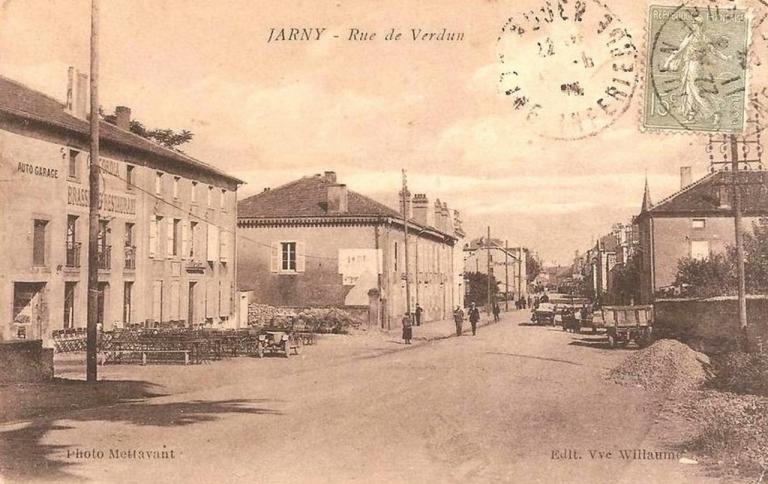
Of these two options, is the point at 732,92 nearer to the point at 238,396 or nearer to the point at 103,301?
the point at 238,396

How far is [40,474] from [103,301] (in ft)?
59.5

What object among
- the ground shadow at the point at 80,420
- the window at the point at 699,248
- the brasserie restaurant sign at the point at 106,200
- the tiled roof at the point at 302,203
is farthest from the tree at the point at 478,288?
the ground shadow at the point at 80,420

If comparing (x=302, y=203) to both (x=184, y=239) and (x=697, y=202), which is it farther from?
(x=697, y=202)

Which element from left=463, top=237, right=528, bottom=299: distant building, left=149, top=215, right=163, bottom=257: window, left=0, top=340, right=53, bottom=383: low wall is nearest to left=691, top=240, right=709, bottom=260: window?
left=149, top=215, right=163, bottom=257: window

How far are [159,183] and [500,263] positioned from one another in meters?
69.3

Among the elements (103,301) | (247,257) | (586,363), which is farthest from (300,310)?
(586,363)

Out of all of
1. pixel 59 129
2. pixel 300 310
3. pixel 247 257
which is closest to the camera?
pixel 59 129

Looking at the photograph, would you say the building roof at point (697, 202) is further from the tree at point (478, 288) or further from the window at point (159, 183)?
the tree at point (478, 288)

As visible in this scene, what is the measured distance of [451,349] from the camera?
24.3 metres

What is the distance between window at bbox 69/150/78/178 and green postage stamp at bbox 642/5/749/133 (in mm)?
18274

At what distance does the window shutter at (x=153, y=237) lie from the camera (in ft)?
87.8

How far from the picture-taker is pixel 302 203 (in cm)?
3662

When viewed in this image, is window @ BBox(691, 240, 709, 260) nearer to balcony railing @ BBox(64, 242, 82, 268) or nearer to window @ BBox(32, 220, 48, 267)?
balcony railing @ BBox(64, 242, 82, 268)

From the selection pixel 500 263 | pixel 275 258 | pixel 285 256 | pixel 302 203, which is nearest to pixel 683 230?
pixel 302 203
